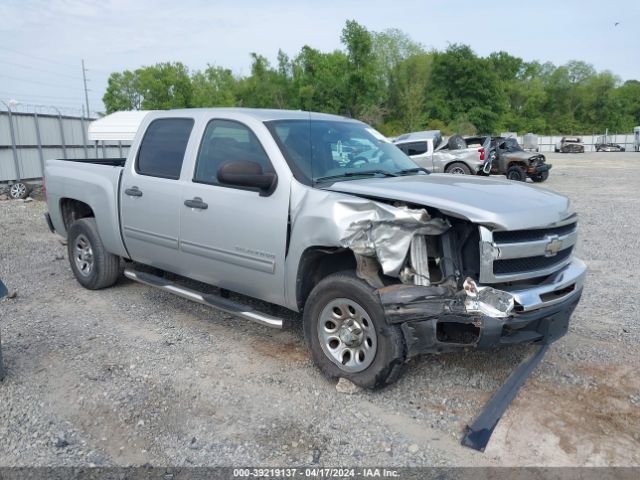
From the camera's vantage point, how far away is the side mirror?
12.8 feet

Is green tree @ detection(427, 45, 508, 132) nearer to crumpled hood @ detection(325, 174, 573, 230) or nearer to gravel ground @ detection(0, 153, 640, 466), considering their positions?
gravel ground @ detection(0, 153, 640, 466)

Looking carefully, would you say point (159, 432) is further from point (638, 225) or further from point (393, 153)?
point (638, 225)

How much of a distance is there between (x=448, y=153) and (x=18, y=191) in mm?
13318

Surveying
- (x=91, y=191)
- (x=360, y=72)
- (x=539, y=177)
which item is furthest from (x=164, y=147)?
(x=360, y=72)

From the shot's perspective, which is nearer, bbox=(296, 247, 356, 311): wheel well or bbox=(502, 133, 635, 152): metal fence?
bbox=(296, 247, 356, 311): wheel well

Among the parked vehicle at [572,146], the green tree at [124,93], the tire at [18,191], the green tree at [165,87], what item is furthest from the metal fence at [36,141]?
the green tree at [124,93]

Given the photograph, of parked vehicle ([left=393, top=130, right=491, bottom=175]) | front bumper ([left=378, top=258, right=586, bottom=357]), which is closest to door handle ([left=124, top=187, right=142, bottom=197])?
front bumper ([left=378, top=258, right=586, bottom=357])

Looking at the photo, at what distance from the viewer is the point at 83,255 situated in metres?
6.12

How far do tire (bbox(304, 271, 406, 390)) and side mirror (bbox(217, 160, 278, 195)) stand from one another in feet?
2.78

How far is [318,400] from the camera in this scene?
369 cm

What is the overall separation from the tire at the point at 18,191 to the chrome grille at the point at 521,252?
15366mm

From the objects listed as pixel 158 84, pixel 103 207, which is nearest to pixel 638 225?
pixel 103 207

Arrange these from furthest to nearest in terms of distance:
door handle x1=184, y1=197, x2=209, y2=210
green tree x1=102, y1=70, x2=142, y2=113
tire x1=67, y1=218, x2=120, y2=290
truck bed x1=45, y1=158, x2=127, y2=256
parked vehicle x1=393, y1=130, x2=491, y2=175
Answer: green tree x1=102, y1=70, x2=142, y2=113 → parked vehicle x1=393, y1=130, x2=491, y2=175 → tire x1=67, y1=218, x2=120, y2=290 → truck bed x1=45, y1=158, x2=127, y2=256 → door handle x1=184, y1=197, x2=209, y2=210

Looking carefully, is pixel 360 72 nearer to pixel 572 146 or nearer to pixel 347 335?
pixel 572 146
